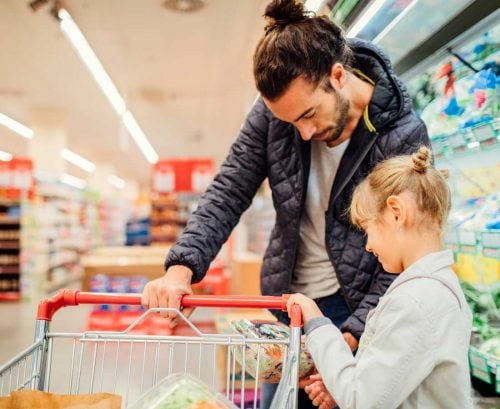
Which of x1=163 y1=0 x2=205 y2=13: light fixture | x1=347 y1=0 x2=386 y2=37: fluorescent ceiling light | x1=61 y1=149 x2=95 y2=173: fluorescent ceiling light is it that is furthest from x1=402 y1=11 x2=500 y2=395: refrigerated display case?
x1=61 y1=149 x2=95 y2=173: fluorescent ceiling light

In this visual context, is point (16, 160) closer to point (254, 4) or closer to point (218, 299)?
point (254, 4)

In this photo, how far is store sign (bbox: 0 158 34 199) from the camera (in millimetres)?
10219

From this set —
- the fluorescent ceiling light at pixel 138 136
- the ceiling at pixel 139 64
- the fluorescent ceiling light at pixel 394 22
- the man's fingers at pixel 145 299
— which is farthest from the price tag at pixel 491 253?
the fluorescent ceiling light at pixel 138 136

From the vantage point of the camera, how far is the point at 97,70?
848 centimetres

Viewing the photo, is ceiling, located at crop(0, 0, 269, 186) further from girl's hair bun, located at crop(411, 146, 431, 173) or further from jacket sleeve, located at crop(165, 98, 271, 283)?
girl's hair bun, located at crop(411, 146, 431, 173)

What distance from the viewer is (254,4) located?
565 centimetres

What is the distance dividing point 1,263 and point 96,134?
230 inches

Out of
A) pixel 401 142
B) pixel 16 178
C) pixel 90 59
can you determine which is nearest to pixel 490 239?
pixel 401 142

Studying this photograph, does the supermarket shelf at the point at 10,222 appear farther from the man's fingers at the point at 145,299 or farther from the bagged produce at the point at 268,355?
the bagged produce at the point at 268,355

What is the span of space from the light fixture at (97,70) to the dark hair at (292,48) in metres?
5.41

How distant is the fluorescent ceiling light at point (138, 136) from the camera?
1246cm

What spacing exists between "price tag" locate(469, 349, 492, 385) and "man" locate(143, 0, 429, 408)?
19.3 inches

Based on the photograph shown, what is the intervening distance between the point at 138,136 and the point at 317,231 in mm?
14093

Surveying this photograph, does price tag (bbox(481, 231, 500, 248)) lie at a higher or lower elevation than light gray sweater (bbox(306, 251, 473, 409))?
higher
